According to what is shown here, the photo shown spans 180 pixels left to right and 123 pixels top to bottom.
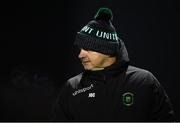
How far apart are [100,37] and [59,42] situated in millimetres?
962

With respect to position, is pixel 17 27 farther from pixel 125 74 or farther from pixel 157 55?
pixel 125 74

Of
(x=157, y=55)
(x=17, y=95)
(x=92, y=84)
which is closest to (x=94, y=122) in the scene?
(x=92, y=84)

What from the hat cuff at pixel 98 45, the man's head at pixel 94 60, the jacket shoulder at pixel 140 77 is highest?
the hat cuff at pixel 98 45

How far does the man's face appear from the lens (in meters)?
1.22

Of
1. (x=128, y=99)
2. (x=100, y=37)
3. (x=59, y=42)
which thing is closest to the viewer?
(x=128, y=99)

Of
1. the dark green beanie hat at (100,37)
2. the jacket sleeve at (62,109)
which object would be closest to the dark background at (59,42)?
the dark green beanie hat at (100,37)

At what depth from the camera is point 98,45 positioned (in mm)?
1251

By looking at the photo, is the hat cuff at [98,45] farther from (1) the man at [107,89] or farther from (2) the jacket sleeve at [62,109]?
(2) the jacket sleeve at [62,109]

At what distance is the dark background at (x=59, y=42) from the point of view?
2.06 m

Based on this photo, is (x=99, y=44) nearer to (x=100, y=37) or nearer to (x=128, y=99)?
(x=100, y=37)

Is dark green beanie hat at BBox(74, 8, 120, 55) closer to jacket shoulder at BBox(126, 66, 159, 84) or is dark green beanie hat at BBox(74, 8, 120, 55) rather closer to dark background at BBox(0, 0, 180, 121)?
jacket shoulder at BBox(126, 66, 159, 84)

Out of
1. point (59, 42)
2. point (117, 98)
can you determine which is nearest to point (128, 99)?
point (117, 98)

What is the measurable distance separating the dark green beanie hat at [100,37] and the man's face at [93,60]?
18 millimetres

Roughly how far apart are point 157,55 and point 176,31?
6.9 inches
